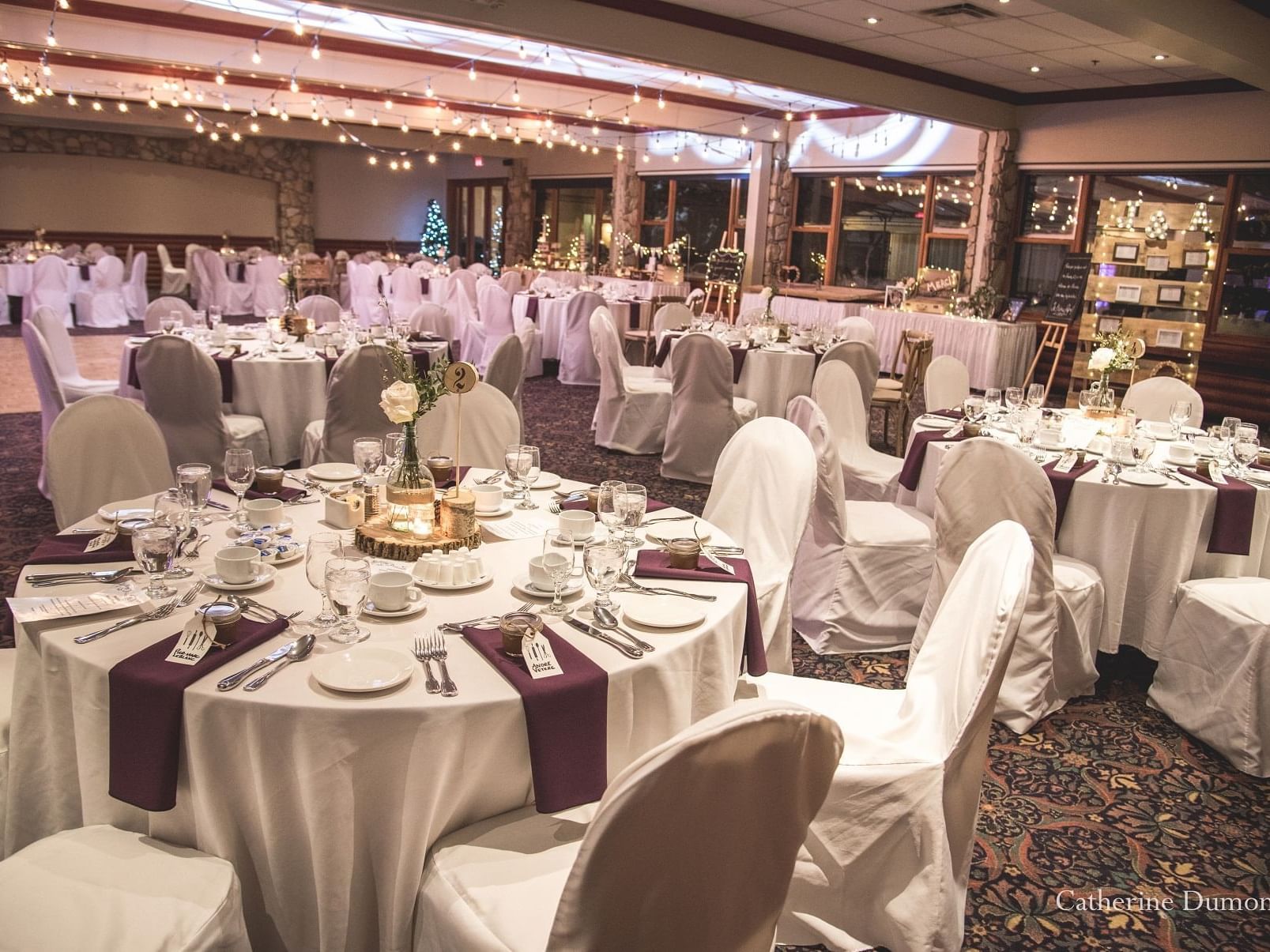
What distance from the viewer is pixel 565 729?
1678 mm

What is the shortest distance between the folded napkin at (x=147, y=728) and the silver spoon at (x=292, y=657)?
98 millimetres

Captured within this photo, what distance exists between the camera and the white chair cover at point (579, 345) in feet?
31.4

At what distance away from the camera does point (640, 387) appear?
6746mm

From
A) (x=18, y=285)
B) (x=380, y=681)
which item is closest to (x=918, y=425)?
(x=380, y=681)

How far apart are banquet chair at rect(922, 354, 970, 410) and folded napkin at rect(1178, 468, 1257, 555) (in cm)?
214

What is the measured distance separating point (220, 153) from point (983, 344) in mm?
14107

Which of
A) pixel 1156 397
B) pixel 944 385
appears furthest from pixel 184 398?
pixel 1156 397

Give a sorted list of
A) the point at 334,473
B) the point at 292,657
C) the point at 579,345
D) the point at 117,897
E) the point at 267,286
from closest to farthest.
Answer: the point at 117,897 → the point at 292,657 → the point at 334,473 → the point at 579,345 → the point at 267,286

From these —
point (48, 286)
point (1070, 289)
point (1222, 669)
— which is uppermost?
point (1070, 289)

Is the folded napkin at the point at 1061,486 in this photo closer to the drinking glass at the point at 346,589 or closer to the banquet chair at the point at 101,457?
the drinking glass at the point at 346,589

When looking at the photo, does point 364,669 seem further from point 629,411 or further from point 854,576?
point 629,411

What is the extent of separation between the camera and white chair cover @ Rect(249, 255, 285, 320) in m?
14.8

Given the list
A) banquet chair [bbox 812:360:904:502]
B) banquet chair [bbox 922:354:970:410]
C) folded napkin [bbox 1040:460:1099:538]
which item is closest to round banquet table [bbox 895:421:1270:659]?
folded napkin [bbox 1040:460:1099:538]

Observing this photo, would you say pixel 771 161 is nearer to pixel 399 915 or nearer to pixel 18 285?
pixel 18 285
